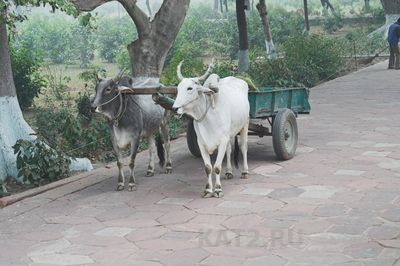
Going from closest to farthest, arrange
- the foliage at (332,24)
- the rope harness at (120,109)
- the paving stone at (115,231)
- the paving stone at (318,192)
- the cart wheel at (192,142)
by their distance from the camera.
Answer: the paving stone at (115,231)
the paving stone at (318,192)
the rope harness at (120,109)
the cart wheel at (192,142)
the foliage at (332,24)

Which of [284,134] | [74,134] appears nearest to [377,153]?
[284,134]

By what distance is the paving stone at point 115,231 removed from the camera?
5973 millimetres

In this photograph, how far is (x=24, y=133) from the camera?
867 centimetres

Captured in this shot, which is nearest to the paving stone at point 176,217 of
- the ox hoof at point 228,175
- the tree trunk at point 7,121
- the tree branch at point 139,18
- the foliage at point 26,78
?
the ox hoof at point 228,175

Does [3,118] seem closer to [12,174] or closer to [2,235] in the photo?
[12,174]

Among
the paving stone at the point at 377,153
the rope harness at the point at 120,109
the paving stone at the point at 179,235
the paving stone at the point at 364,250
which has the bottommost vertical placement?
the paving stone at the point at 364,250

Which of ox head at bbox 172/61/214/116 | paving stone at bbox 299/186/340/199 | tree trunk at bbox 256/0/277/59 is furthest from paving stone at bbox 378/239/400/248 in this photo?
tree trunk at bbox 256/0/277/59

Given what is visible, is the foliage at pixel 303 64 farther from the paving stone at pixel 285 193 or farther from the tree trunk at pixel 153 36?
the paving stone at pixel 285 193

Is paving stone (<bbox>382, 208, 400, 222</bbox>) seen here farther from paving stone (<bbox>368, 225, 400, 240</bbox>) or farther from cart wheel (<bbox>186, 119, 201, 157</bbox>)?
cart wheel (<bbox>186, 119, 201, 157</bbox>)

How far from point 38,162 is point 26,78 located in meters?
8.55

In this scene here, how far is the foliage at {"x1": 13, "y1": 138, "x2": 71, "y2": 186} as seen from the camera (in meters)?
8.04

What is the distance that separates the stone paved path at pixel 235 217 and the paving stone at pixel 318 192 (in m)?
0.01

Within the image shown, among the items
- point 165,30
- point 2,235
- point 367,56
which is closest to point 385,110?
point 165,30

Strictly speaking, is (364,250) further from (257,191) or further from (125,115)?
(125,115)
